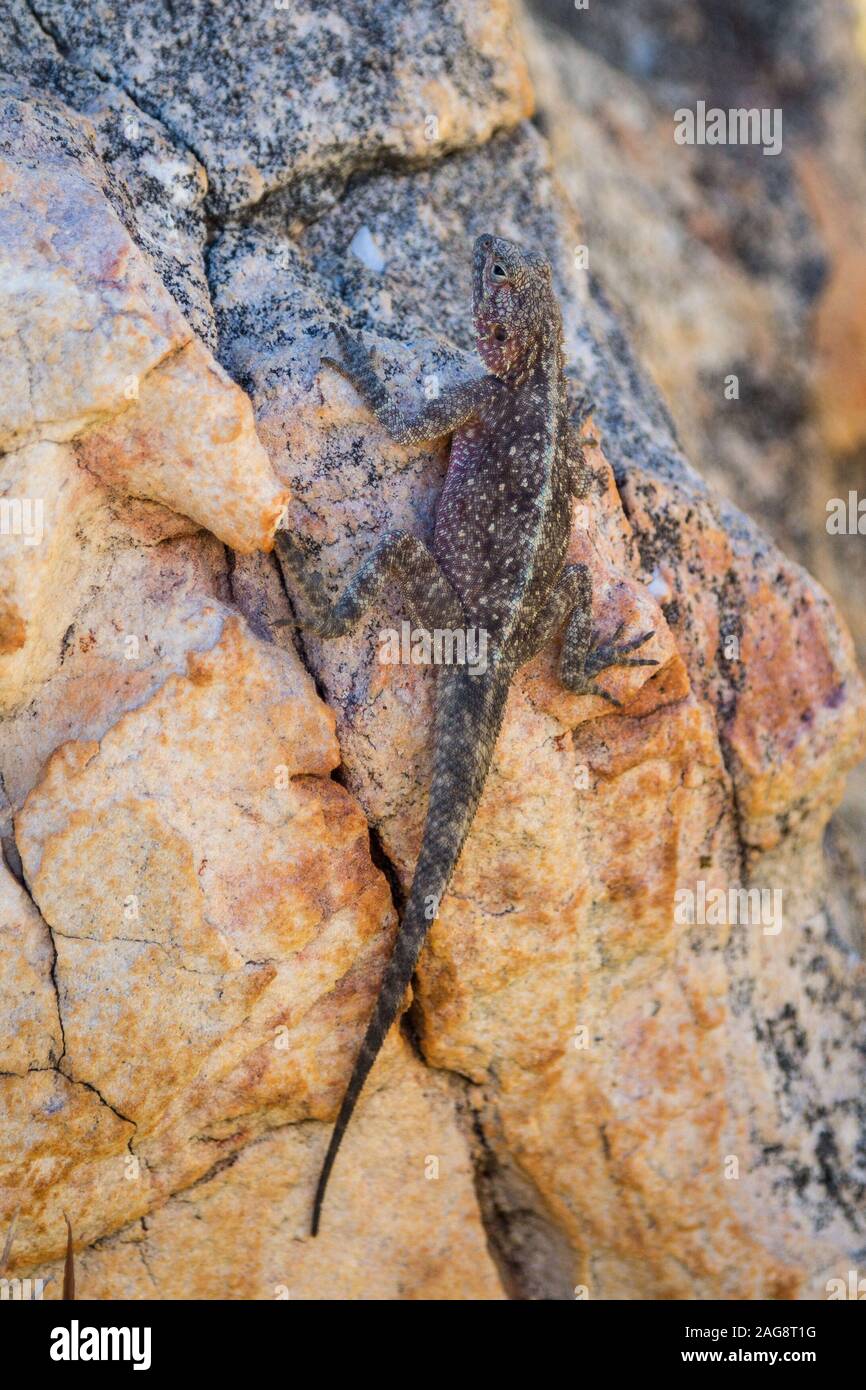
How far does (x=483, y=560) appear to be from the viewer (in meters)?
4.69

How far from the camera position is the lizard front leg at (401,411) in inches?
183

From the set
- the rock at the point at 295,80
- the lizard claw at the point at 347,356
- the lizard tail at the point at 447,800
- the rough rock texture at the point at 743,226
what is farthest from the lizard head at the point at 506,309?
the rough rock texture at the point at 743,226

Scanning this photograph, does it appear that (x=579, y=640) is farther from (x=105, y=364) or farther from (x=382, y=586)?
(x=105, y=364)

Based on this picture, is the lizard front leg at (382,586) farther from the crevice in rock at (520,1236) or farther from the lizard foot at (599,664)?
the crevice in rock at (520,1236)

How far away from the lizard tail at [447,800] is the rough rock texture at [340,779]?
0.18 metres

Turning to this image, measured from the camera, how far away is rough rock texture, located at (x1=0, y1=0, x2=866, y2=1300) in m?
4.11

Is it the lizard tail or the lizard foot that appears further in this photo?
the lizard foot

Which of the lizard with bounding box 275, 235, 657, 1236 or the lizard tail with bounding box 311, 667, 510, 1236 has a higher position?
the lizard with bounding box 275, 235, 657, 1236

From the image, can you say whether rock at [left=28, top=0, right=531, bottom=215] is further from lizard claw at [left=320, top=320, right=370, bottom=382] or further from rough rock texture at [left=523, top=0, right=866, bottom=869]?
rough rock texture at [left=523, top=0, right=866, bottom=869]

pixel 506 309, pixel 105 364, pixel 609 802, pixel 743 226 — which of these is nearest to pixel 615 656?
pixel 609 802

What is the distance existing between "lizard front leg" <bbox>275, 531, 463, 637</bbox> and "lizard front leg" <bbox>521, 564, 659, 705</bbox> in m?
0.36

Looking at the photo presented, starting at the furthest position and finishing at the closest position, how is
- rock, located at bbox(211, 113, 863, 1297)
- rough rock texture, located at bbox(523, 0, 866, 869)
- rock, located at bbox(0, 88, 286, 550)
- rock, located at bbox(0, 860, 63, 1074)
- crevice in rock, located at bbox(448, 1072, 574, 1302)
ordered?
rough rock texture, located at bbox(523, 0, 866, 869), crevice in rock, located at bbox(448, 1072, 574, 1302), rock, located at bbox(211, 113, 863, 1297), rock, located at bbox(0, 860, 63, 1074), rock, located at bbox(0, 88, 286, 550)

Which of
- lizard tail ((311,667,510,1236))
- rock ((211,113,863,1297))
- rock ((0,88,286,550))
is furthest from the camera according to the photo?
rock ((211,113,863,1297))

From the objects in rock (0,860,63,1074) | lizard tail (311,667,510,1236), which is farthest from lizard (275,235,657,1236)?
rock (0,860,63,1074)
